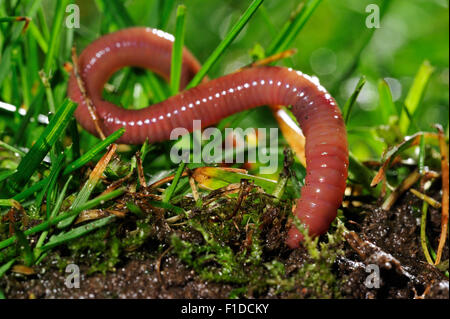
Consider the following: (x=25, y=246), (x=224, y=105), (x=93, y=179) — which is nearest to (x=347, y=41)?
(x=224, y=105)

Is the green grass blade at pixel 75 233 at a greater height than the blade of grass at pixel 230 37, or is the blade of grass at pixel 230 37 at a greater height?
the blade of grass at pixel 230 37

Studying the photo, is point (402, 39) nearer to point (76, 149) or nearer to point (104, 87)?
point (104, 87)

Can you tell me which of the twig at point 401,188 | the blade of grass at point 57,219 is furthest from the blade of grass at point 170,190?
the twig at point 401,188

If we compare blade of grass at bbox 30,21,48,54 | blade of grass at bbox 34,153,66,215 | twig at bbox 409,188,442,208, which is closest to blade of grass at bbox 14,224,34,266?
blade of grass at bbox 34,153,66,215

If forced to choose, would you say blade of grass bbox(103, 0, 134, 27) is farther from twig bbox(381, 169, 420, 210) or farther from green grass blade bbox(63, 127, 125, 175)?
twig bbox(381, 169, 420, 210)

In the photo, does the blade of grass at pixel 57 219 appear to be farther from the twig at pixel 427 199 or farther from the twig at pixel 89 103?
the twig at pixel 427 199

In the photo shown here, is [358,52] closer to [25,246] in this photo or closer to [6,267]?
[25,246]
